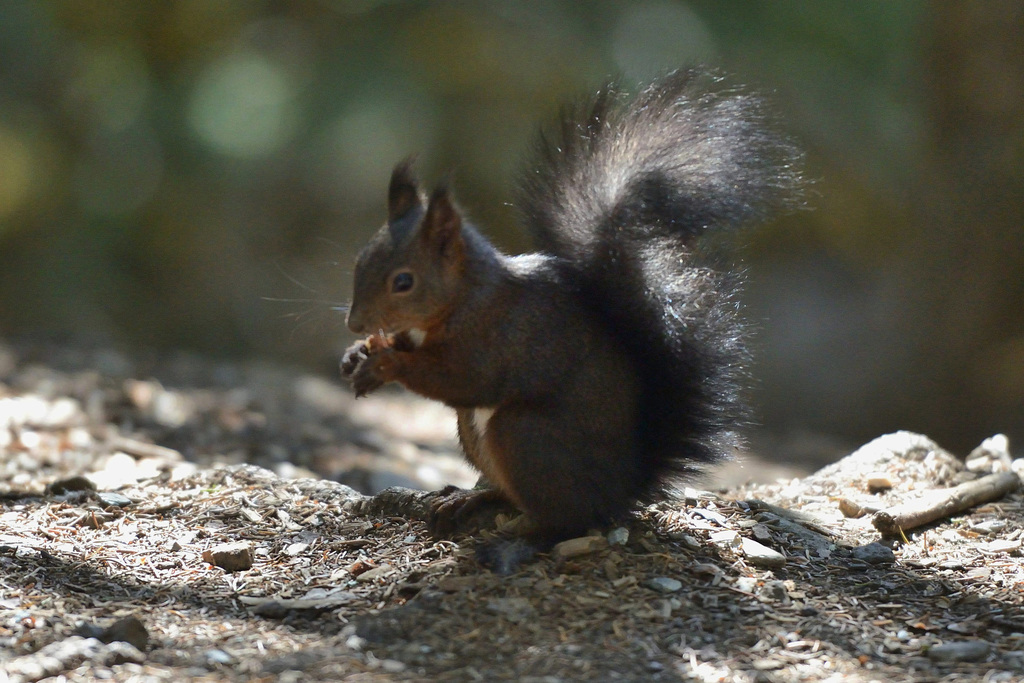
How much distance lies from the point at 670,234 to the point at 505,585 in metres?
1.10

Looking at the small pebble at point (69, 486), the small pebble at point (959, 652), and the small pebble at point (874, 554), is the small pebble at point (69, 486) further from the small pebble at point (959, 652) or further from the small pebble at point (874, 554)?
the small pebble at point (959, 652)

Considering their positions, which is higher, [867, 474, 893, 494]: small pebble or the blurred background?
the blurred background

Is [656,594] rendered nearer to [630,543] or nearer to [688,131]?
[630,543]

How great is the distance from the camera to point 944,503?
3.28 metres

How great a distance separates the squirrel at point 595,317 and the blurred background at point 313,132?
5.22 meters

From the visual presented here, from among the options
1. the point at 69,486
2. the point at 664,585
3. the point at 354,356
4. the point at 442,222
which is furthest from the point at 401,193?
the point at 69,486

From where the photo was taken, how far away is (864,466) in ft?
12.4

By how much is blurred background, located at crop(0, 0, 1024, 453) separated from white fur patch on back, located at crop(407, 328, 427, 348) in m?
5.24

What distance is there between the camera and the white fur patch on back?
3.01 metres

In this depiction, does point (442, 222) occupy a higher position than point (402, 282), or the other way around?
point (442, 222)

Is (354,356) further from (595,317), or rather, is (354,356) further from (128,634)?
(128,634)

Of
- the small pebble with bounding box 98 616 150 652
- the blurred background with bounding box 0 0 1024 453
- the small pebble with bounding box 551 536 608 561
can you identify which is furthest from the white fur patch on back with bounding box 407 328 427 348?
the blurred background with bounding box 0 0 1024 453

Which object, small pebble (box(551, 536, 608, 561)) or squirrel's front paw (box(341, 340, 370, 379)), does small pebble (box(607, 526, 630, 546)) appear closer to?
small pebble (box(551, 536, 608, 561))

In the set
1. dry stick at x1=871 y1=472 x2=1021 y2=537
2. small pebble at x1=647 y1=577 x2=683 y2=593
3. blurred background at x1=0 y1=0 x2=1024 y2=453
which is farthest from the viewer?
blurred background at x1=0 y1=0 x2=1024 y2=453
